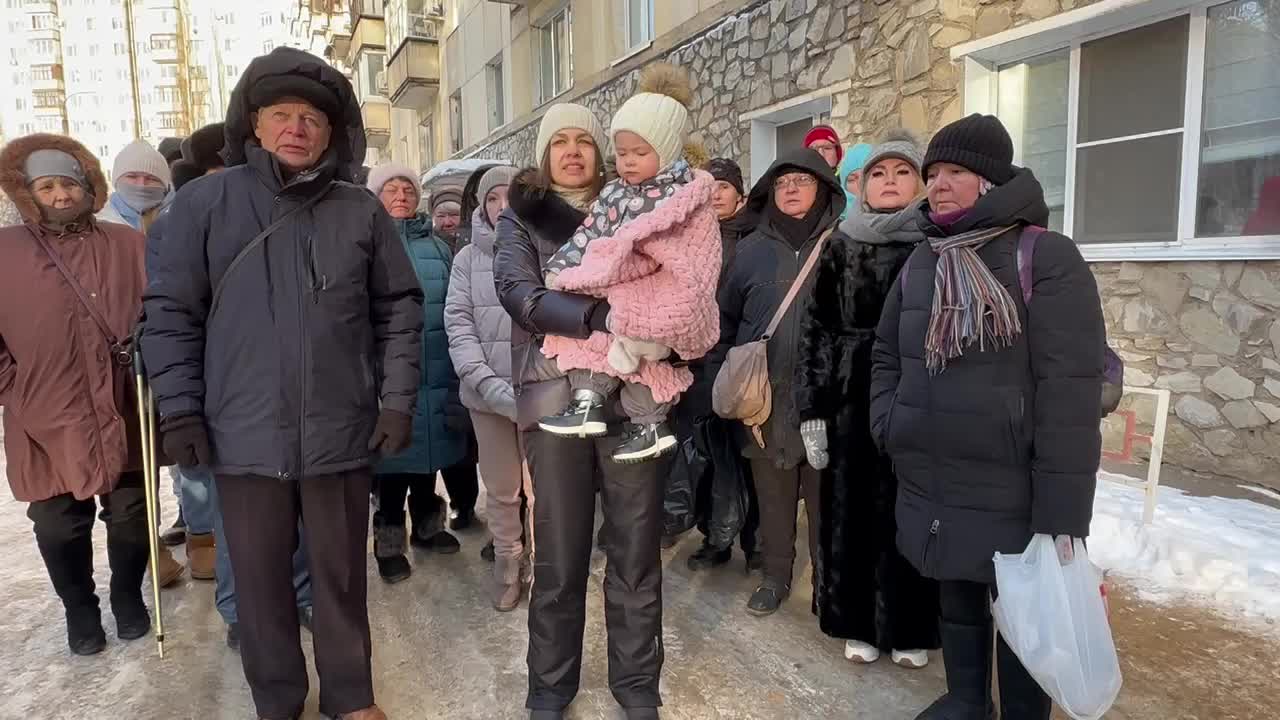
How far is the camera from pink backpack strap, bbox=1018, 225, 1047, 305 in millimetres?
2016

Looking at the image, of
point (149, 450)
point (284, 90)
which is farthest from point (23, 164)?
point (284, 90)

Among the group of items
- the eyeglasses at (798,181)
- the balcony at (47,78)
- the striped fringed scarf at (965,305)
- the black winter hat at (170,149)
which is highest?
the balcony at (47,78)

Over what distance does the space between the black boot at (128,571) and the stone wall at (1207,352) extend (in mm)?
5522

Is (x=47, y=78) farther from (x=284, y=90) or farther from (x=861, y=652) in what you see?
(x=861, y=652)

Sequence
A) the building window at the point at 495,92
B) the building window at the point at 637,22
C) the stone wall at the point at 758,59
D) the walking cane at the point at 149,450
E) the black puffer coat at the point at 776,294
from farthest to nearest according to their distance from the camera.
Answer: the building window at the point at 495,92
the building window at the point at 637,22
the stone wall at the point at 758,59
the black puffer coat at the point at 776,294
the walking cane at the point at 149,450

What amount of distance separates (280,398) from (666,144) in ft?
4.41

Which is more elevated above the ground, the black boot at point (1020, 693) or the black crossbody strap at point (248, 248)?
the black crossbody strap at point (248, 248)

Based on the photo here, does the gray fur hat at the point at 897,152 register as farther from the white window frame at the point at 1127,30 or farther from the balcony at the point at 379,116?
the balcony at the point at 379,116

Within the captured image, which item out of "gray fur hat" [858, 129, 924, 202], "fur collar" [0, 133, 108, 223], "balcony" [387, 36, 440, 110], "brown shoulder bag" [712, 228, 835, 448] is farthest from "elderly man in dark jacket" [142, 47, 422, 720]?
"balcony" [387, 36, 440, 110]

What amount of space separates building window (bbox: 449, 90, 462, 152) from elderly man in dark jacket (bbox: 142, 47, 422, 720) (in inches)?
655

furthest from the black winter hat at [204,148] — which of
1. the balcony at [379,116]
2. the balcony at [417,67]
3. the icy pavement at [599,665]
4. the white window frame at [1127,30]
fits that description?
the balcony at [379,116]

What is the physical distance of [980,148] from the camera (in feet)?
6.89

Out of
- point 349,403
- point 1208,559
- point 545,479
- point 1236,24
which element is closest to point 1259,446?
point 1208,559

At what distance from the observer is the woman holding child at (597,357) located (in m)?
2.18
